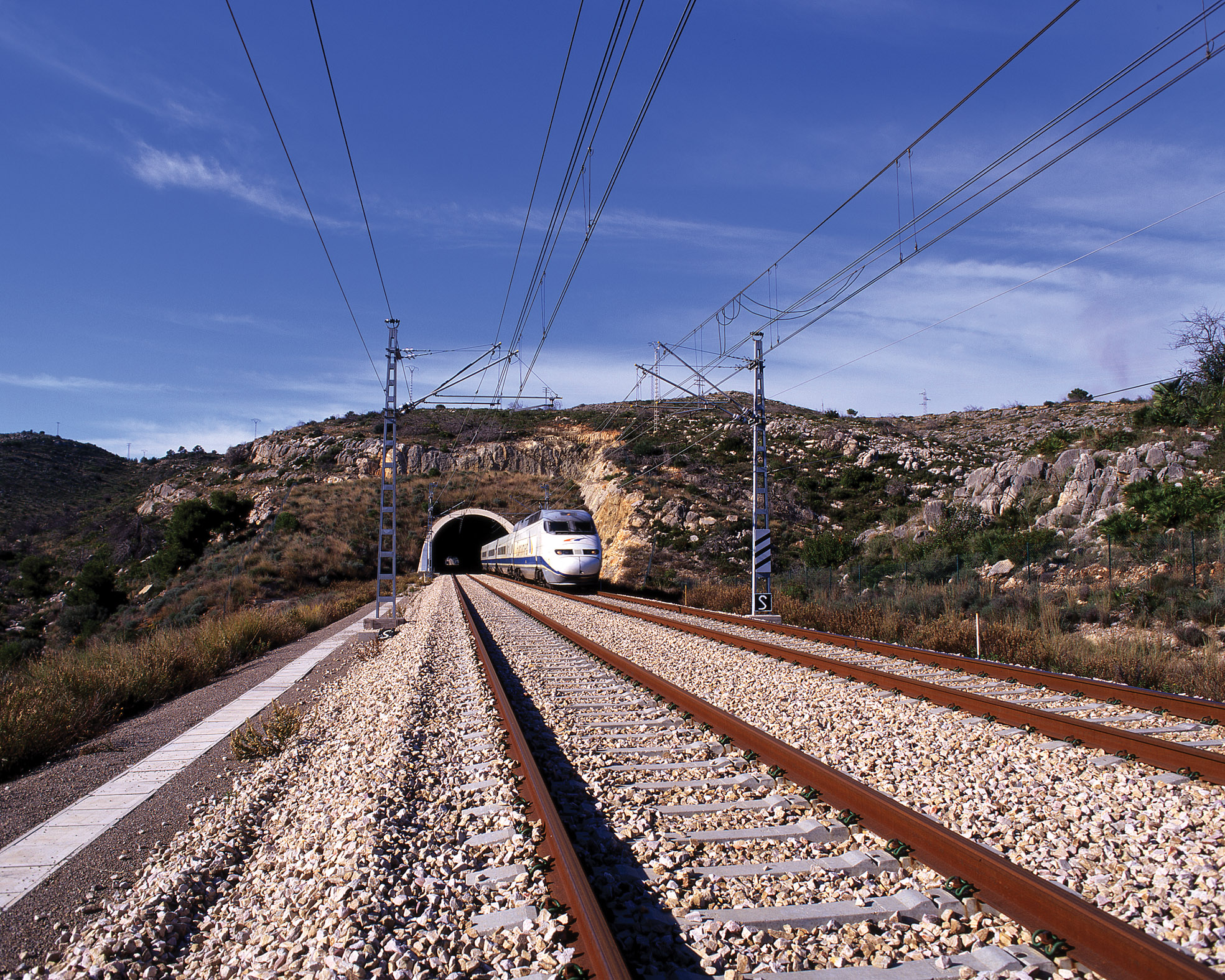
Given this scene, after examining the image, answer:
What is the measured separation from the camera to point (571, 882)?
3.73 meters

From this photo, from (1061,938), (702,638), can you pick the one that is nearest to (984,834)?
(1061,938)

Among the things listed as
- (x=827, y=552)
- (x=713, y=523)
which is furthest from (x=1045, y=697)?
(x=713, y=523)

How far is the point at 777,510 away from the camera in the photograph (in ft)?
151

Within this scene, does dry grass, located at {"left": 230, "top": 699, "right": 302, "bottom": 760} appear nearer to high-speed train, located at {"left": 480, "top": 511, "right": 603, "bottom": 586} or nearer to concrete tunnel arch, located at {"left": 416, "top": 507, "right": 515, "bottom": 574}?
high-speed train, located at {"left": 480, "top": 511, "right": 603, "bottom": 586}

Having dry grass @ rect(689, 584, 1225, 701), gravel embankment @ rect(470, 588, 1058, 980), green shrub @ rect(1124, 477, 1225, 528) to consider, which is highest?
green shrub @ rect(1124, 477, 1225, 528)

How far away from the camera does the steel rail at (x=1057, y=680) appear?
289 inches

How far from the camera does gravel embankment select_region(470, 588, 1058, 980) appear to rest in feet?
10.8

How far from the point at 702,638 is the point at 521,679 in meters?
5.22

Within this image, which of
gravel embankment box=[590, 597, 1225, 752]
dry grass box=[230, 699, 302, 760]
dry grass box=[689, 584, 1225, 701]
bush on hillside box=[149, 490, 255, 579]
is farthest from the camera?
bush on hillside box=[149, 490, 255, 579]

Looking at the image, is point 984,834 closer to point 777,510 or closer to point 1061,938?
point 1061,938

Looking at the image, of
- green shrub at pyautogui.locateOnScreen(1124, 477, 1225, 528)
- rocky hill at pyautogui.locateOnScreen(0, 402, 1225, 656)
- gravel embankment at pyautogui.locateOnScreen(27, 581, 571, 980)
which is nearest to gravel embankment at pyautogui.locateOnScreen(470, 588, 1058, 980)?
gravel embankment at pyautogui.locateOnScreen(27, 581, 571, 980)

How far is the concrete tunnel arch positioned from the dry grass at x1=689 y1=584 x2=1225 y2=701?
41.2 m

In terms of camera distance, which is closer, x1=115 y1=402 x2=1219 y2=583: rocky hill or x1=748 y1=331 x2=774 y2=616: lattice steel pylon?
x1=748 y1=331 x2=774 y2=616: lattice steel pylon

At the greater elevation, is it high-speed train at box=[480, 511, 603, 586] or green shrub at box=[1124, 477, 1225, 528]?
green shrub at box=[1124, 477, 1225, 528]
